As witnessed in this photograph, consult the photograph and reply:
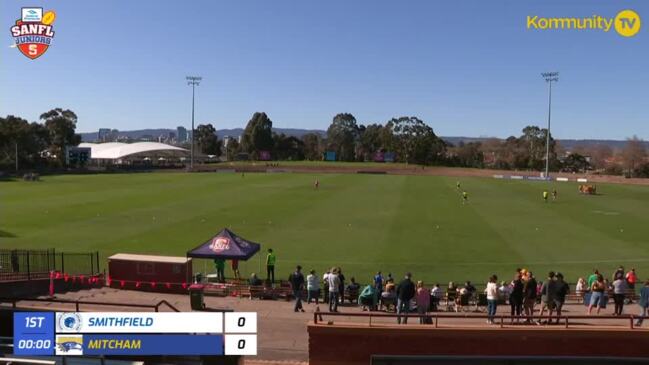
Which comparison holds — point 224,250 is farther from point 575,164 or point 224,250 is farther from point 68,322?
point 575,164

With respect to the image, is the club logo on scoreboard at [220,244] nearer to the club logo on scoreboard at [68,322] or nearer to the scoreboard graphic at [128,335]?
the scoreboard graphic at [128,335]

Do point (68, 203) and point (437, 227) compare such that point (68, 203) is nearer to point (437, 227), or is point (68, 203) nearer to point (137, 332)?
point (437, 227)

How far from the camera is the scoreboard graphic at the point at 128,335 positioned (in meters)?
10.1

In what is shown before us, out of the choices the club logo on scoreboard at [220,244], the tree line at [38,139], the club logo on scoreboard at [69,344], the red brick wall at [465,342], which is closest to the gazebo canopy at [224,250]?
the club logo on scoreboard at [220,244]

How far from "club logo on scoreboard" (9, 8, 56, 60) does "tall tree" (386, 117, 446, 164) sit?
428 ft

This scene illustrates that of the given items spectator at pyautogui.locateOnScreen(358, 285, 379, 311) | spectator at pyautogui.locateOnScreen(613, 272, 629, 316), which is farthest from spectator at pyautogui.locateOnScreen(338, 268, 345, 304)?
spectator at pyautogui.locateOnScreen(613, 272, 629, 316)

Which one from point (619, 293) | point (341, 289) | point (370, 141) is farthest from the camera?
point (370, 141)

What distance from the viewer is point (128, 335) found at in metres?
10.3

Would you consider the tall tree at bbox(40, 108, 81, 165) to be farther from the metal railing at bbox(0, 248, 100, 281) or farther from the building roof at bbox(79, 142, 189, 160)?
the metal railing at bbox(0, 248, 100, 281)

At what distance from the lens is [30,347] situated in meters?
10.2

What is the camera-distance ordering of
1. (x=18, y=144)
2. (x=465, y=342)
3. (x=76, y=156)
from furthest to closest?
(x=76, y=156)
(x=18, y=144)
(x=465, y=342)

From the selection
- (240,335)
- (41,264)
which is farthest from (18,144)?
(240,335)

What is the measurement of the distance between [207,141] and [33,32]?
170 m

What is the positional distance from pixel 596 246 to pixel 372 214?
53.9 feet
